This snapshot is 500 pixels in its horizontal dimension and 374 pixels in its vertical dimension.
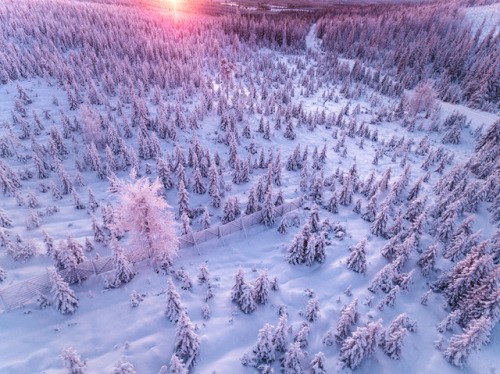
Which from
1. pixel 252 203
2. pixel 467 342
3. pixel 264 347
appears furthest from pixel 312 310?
pixel 252 203

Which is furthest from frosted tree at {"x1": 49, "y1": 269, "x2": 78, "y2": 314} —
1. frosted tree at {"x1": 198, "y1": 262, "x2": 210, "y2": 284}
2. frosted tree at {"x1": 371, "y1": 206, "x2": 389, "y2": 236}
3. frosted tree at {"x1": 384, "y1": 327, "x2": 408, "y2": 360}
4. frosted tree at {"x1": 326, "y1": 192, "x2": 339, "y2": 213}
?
frosted tree at {"x1": 371, "y1": 206, "x2": 389, "y2": 236}

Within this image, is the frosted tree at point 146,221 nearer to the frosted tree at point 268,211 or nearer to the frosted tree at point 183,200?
the frosted tree at point 183,200

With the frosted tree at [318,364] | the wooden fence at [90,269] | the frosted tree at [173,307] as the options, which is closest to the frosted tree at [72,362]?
the frosted tree at [173,307]

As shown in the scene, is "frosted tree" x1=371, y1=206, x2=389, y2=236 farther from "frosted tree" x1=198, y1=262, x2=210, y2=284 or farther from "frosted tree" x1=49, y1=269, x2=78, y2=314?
"frosted tree" x1=49, y1=269, x2=78, y2=314

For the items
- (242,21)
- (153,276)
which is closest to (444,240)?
(153,276)

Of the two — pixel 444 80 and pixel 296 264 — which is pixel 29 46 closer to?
pixel 296 264

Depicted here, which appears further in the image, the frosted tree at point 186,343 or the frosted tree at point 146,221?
the frosted tree at point 146,221
